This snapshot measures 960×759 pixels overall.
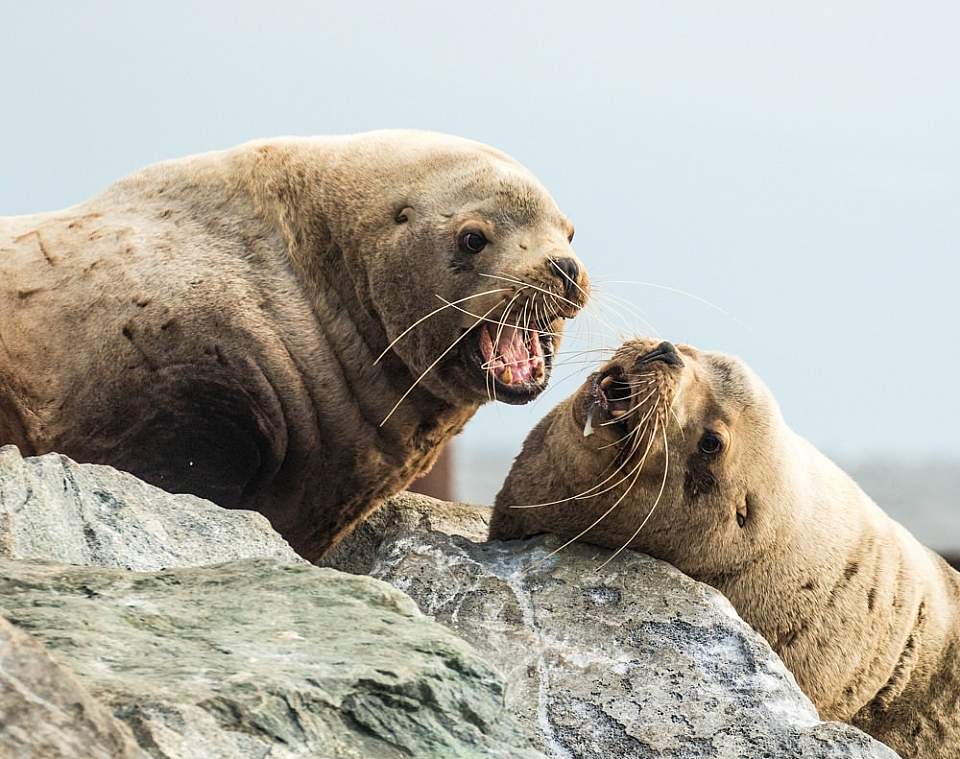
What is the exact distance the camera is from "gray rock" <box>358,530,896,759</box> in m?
4.74

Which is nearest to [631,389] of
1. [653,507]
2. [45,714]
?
[653,507]

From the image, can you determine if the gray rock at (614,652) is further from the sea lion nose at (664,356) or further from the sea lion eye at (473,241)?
the sea lion eye at (473,241)

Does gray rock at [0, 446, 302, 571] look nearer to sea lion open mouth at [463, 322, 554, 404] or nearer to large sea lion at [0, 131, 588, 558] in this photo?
large sea lion at [0, 131, 588, 558]

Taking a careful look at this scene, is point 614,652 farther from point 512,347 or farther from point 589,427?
point 512,347

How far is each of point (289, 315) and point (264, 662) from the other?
3278 mm

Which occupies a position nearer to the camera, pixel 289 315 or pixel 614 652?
pixel 614 652

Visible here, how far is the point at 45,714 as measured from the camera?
84.6 inches

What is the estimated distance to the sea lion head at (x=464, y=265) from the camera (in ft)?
19.1

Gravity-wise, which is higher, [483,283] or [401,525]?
[483,283]

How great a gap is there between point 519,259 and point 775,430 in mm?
1241

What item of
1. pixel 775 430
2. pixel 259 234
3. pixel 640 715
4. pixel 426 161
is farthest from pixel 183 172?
pixel 640 715

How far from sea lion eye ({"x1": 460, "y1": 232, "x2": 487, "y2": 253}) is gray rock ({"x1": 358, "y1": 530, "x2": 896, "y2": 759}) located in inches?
44.5

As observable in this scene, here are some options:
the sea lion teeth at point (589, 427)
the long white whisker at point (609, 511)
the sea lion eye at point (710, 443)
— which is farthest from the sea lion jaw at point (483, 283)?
→ the sea lion eye at point (710, 443)

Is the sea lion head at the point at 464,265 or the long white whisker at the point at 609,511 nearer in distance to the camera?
the long white whisker at the point at 609,511
